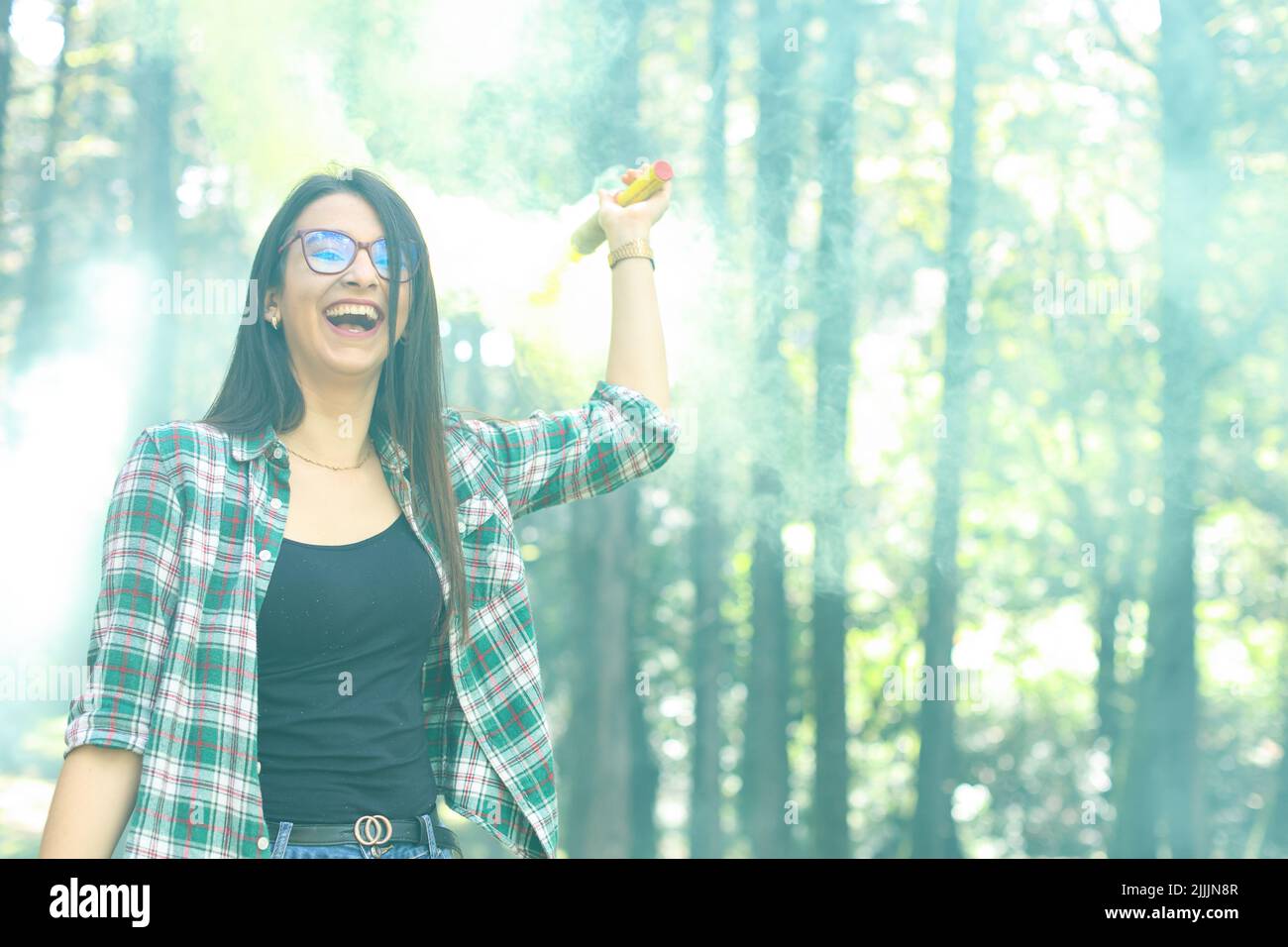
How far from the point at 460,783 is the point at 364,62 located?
5118 millimetres

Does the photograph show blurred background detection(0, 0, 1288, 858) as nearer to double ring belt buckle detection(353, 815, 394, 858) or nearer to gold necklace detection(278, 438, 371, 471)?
gold necklace detection(278, 438, 371, 471)

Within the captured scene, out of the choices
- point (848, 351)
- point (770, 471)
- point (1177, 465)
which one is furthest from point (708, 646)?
point (1177, 465)

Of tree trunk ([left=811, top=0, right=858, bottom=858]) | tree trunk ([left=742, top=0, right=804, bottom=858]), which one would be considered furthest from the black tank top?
tree trunk ([left=742, top=0, right=804, bottom=858])

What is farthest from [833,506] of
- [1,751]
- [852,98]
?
[1,751]

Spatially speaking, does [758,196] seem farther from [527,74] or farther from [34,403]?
[34,403]

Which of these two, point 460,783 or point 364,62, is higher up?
point 364,62

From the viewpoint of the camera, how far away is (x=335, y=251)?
195 cm

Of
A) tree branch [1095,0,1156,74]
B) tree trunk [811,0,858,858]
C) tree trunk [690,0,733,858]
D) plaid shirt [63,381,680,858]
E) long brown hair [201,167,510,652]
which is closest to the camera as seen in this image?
plaid shirt [63,381,680,858]

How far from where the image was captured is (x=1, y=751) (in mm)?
13070

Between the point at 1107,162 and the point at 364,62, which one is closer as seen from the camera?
the point at 364,62

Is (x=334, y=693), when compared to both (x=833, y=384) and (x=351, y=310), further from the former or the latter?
(x=833, y=384)

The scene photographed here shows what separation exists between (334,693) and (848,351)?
30.1ft

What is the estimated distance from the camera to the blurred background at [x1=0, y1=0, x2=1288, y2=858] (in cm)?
949
